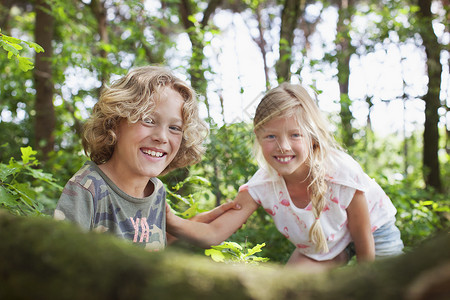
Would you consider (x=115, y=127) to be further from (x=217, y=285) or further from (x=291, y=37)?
(x=291, y=37)

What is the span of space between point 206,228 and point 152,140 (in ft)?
2.65

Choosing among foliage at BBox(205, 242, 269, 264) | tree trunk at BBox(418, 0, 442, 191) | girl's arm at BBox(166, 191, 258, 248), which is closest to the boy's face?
girl's arm at BBox(166, 191, 258, 248)

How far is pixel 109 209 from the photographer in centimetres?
216

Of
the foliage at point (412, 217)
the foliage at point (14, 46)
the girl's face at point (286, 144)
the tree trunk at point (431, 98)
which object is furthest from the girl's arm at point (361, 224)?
the tree trunk at point (431, 98)

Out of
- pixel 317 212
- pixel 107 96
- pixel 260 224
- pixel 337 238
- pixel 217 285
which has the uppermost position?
pixel 107 96

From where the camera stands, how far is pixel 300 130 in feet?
8.87

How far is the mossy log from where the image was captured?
26.2 inches

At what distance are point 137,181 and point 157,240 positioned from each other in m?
0.39

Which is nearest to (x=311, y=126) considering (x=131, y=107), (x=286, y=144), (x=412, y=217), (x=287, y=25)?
(x=286, y=144)

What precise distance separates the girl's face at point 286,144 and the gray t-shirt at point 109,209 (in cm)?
85

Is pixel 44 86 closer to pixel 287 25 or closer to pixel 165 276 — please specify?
pixel 287 25

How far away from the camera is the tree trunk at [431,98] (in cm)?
567

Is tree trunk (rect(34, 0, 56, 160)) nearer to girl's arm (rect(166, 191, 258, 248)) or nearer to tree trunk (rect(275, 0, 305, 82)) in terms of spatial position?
tree trunk (rect(275, 0, 305, 82))

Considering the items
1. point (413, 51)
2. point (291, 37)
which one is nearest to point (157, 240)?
point (291, 37)
